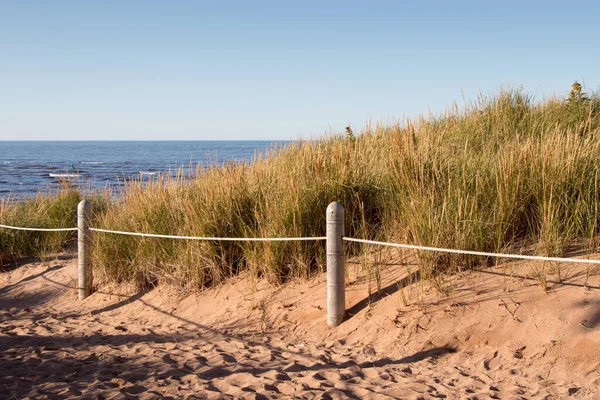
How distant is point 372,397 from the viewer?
154 inches

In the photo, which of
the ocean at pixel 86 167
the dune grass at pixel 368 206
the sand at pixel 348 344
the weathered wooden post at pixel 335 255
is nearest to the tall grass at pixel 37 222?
the ocean at pixel 86 167

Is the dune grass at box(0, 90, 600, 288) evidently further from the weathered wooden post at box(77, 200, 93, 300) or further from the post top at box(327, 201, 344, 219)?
the post top at box(327, 201, 344, 219)

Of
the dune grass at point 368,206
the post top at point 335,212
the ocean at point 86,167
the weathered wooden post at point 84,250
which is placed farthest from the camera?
the ocean at point 86,167

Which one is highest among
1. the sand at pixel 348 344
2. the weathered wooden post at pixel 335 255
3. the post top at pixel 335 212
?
the post top at pixel 335 212

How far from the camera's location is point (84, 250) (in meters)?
7.15

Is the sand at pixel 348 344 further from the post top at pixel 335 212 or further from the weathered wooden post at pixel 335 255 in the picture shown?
the post top at pixel 335 212

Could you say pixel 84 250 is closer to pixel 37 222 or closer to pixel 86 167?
pixel 37 222

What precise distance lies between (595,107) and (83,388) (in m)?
9.06

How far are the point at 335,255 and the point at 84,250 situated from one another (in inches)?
144

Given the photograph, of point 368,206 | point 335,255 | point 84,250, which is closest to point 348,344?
point 335,255

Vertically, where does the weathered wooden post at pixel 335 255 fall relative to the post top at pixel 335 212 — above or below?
below

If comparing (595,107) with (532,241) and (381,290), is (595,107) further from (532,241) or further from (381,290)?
(381,290)

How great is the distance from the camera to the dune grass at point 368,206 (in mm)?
5465

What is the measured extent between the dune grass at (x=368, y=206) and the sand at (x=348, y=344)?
1.11 ft
